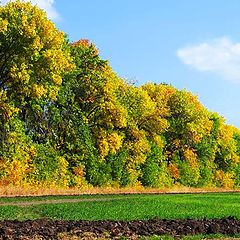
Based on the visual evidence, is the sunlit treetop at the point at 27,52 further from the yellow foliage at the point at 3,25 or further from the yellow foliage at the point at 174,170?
the yellow foliage at the point at 174,170

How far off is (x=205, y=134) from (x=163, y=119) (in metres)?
16.9

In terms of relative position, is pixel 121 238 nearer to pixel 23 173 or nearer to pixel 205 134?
pixel 23 173

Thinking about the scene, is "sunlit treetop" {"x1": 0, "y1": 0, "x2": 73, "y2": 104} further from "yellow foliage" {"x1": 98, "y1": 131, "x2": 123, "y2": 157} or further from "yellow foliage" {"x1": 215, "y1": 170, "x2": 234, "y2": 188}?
"yellow foliage" {"x1": 215, "y1": 170, "x2": 234, "y2": 188}

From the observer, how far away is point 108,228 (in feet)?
81.3

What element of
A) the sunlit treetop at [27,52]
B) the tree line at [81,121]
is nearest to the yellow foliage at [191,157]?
the tree line at [81,121]

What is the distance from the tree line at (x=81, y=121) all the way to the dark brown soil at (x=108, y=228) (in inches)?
1132

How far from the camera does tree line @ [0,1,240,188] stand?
54.2 m

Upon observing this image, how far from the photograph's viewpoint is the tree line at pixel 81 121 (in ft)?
178

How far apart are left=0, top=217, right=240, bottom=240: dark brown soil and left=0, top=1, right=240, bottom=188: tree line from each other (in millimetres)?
28749

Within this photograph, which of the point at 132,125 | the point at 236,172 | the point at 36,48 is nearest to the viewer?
the point at 36,48

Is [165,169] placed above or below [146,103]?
below

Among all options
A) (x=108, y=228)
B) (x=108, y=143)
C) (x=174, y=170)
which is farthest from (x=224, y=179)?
(x=108, y=228)

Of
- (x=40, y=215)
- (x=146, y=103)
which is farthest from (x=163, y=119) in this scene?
(x=40, y=215)

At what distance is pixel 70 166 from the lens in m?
65.2
